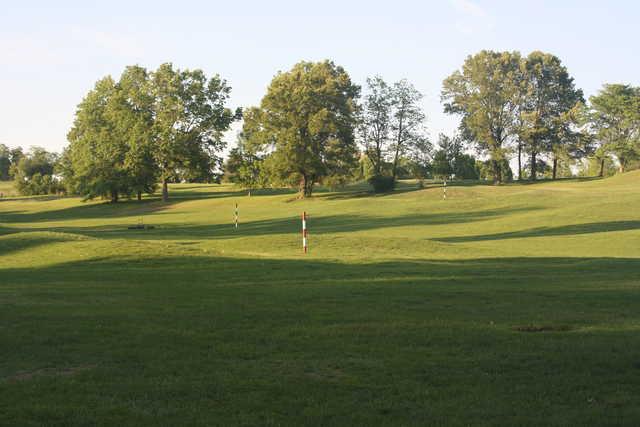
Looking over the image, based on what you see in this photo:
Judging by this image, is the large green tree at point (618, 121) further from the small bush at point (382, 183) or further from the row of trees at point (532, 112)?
the small bush at point (382, 183)

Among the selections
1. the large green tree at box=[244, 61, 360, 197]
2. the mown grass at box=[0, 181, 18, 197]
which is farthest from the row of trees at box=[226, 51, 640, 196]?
the mown grass at box=[0, 181, 18, 197]

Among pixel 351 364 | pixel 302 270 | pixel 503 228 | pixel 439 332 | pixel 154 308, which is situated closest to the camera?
pixel 351 364

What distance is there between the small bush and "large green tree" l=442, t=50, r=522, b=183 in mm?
20498

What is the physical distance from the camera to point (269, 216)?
56.7 meters

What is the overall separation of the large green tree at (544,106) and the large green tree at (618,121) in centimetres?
388

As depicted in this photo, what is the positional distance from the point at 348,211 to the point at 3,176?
12923cm

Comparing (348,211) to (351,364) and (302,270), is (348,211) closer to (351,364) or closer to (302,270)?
(302,270)

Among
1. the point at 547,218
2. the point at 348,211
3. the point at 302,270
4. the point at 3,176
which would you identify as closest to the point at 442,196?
the point at 348,211

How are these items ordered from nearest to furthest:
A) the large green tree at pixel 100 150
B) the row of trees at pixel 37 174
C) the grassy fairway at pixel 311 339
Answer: the grassy fairway at pixel 311 339 → the large green tree at pixel 100 150 → the row of trees at pixel 37 174

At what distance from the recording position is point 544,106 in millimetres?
89500

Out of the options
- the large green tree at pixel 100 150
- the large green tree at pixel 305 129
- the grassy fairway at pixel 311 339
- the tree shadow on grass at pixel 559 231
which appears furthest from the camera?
the large green tree at pixel 100 150

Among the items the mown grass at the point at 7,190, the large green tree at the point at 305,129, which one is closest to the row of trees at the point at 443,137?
the large green tree at the point at 305,129

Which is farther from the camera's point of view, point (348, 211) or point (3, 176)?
point (3, 176)

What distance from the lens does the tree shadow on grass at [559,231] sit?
33688 millimetres
